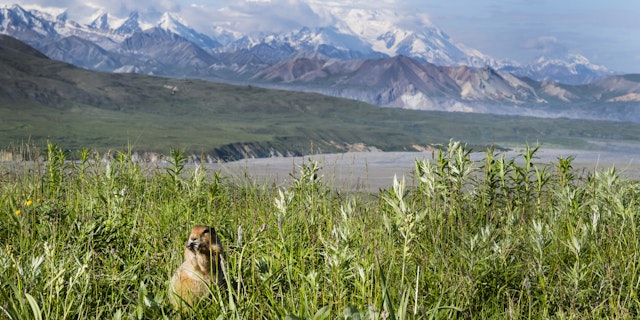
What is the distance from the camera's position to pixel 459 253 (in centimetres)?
510

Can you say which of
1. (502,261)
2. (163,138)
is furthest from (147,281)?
(163,138)

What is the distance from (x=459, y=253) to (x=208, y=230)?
1944mm

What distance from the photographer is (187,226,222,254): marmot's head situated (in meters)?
4.05

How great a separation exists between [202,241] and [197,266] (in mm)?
211

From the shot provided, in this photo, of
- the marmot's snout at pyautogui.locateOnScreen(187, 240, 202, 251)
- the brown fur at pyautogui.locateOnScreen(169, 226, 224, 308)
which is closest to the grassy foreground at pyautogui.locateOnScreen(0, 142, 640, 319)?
the brown fur at pyautogui.locateOnScreen(169, 226, 224, 308)

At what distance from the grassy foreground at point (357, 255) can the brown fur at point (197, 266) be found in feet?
0.31

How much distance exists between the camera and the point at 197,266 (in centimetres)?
419

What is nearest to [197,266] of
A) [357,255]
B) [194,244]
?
[194,244]

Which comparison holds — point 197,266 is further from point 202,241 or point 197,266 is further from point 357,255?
point 357,255

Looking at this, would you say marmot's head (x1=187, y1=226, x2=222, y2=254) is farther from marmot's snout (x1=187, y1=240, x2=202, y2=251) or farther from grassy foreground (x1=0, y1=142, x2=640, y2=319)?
grassy foreground (x1=0, y1=142, x2=640, y2=319)

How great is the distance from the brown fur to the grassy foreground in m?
0.09

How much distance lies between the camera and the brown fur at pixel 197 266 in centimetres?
407

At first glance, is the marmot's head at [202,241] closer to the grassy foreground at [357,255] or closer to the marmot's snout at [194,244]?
the marmot's snout at [194,244]

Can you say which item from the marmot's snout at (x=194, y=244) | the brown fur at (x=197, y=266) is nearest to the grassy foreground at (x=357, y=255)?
the brown fur at (x=197, y=266)
